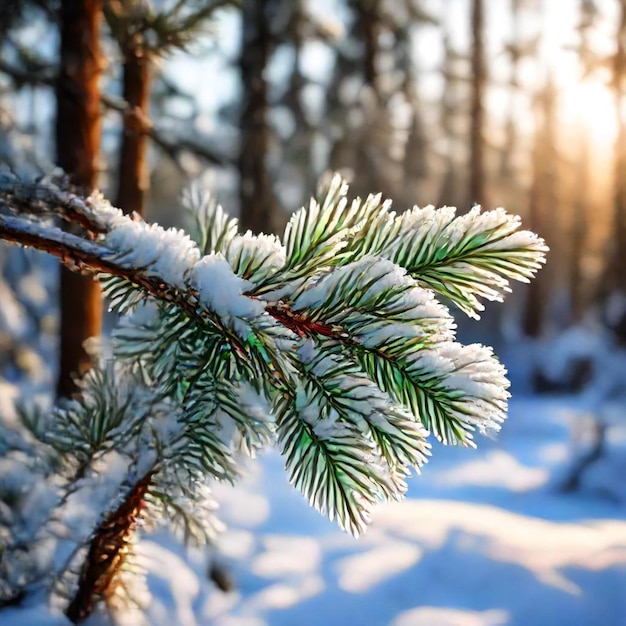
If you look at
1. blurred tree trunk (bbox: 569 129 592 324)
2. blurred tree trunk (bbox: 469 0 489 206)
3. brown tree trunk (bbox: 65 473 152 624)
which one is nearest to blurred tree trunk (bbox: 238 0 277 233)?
blurred tree trunk (bbox: 469 0 489 206)

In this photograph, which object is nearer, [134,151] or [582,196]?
[134,151]

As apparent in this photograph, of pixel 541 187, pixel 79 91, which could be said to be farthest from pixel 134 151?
pixel 541 187

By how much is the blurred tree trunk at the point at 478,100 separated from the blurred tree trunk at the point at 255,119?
560 centimetres

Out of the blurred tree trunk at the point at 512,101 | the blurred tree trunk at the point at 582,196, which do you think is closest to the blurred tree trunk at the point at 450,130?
the blurred tree trunk at the point at 512,101

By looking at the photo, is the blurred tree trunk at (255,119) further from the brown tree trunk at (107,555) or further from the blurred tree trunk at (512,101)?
the blurred tree trunk at (512,101)

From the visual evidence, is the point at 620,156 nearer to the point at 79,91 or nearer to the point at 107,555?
the point at 79,91

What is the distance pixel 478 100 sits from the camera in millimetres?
13586

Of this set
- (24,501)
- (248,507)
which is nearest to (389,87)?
(248,507)

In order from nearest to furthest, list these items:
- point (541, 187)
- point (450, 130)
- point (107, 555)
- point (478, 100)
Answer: point (107, 555) < point (478, 100) < point (541, 187) < point (450, 130)

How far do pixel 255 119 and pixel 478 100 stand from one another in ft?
22.2

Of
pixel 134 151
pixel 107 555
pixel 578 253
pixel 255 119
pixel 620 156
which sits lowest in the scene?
pixel 107 555

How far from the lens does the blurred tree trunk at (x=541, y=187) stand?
49.4 ft

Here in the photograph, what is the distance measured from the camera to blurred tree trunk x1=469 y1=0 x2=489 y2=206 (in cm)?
1338

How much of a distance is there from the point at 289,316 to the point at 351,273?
0.15 metres
